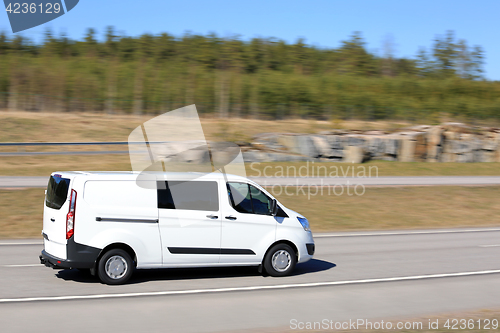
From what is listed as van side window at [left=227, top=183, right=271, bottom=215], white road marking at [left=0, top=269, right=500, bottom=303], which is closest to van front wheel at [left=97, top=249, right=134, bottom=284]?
white road marking at [left=0, top=269, right=500, bottom=303]

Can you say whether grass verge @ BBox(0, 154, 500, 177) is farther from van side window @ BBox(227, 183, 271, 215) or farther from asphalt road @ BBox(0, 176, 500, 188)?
van side window @ BBox(227, 183, 271, 215)

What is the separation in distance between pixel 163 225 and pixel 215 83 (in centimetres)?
4397

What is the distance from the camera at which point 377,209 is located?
19.7 metres

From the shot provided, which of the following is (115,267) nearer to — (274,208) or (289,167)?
(274,208)

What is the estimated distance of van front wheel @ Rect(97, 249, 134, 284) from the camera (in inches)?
317

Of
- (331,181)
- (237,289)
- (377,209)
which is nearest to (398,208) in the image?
(377,209)

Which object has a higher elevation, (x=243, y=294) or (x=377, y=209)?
(x=377, y=209)

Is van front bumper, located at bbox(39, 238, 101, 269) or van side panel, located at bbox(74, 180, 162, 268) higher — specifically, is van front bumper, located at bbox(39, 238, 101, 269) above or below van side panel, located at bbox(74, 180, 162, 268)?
below

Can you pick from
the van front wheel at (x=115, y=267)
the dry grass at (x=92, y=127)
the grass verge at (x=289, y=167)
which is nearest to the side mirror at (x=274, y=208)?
the van front wheel at (x=115, y=267)

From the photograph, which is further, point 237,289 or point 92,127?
point 92,127

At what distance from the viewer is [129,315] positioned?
6.52 meters

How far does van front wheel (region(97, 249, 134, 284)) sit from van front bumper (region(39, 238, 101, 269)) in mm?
162

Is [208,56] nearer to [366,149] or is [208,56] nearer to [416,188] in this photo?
[366,149]

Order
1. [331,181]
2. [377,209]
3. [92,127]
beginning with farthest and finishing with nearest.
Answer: [92,127], [331,181], [377,209]
